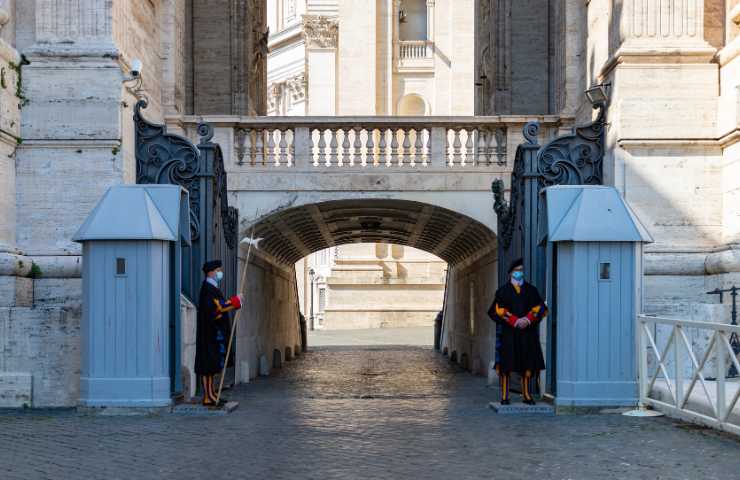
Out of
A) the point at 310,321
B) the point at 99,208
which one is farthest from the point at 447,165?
the point at 310,321

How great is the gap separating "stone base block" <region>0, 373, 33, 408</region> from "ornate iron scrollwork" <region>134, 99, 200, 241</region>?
2.81 meters

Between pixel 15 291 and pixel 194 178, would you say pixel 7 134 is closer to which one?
pixel 15 291

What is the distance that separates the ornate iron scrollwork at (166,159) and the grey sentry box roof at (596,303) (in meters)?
4.82

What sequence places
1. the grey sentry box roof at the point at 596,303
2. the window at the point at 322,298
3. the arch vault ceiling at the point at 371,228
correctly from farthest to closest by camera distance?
the window at the point at 322,298, the arch vault ceiling at the point at 371,228, the grey sentry box roof at the point at 596,303

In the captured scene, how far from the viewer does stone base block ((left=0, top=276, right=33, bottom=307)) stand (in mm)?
13992

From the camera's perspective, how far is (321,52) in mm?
54938

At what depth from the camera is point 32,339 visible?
12688mm

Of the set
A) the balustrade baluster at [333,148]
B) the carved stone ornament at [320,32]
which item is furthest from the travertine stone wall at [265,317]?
the carved stone ornament at [320,32]

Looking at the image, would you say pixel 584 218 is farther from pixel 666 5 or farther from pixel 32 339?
pixel 32 339

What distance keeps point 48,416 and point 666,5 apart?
31.1ft

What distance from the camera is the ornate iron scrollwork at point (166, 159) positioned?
14594mm

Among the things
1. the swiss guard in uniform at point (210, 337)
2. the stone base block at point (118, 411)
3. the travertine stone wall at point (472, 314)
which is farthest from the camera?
the travertine stone wall at point (472, 314)

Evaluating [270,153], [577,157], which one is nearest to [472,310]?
[270,153]

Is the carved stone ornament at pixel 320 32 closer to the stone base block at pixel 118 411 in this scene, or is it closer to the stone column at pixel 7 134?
the stone column at pixel 7 134
